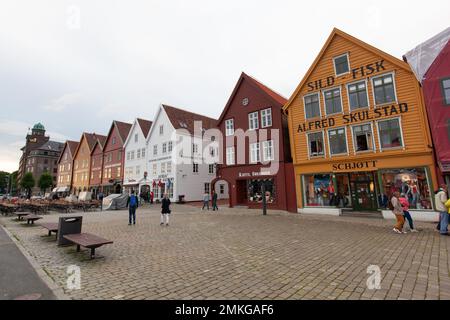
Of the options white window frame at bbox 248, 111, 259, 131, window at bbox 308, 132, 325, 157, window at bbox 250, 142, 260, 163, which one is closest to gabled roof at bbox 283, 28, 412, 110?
white window frame at bbox 248, 111, 259, 131

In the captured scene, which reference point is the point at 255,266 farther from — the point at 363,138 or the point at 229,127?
the point at 229,127

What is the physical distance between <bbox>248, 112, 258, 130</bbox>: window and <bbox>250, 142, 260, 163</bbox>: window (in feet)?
5.99

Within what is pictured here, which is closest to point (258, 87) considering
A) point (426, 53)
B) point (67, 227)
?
point (426, 53)

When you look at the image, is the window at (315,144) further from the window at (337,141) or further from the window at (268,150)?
the window at (268,150)

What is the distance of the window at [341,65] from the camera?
18453mm

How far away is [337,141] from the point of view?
1833cm

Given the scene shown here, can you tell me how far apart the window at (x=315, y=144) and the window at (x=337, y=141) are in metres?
0.72

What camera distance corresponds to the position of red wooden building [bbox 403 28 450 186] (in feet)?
44.0

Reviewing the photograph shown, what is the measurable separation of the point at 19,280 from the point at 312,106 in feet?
67.1

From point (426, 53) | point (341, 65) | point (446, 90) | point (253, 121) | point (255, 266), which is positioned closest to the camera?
point (255, 266)

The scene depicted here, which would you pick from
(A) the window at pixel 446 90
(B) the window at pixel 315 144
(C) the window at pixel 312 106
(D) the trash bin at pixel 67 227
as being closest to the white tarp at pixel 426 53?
(A) the window at pixel 446 90

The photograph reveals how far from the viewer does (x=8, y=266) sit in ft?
19.8

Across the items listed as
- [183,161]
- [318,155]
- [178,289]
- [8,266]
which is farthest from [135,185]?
[178,289]
